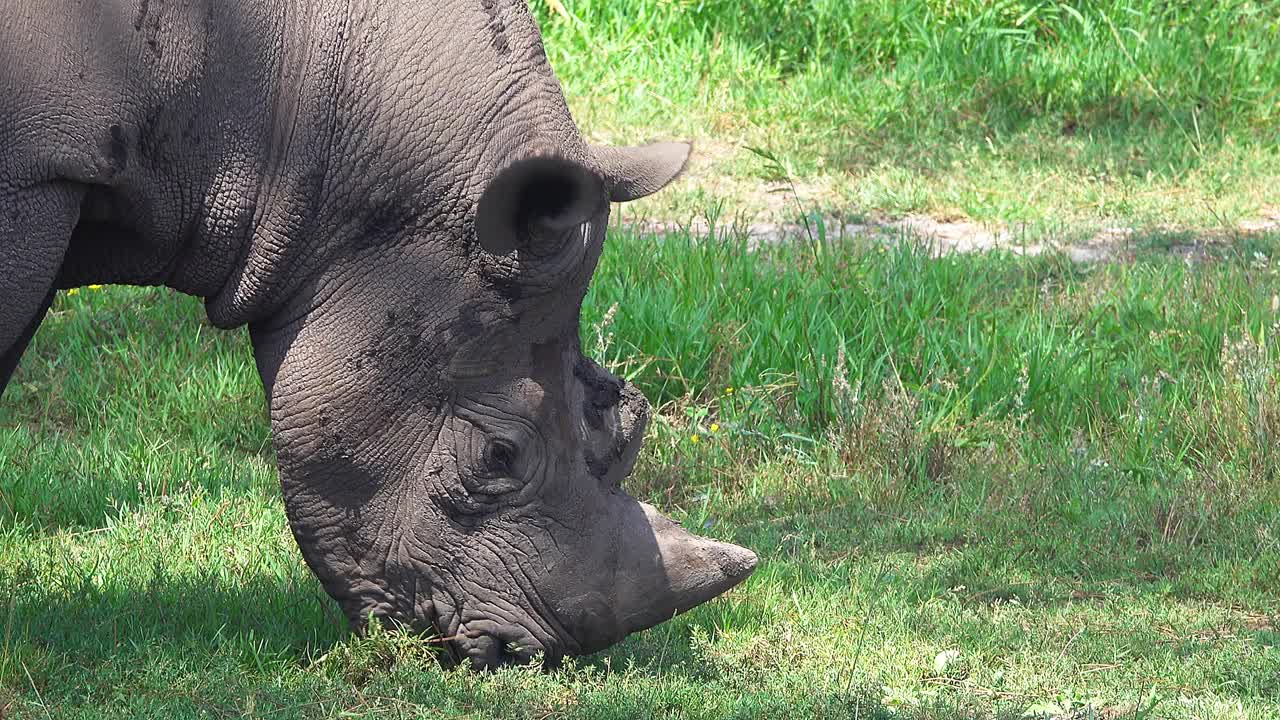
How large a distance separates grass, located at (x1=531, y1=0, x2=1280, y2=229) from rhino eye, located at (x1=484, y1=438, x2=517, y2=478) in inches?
215

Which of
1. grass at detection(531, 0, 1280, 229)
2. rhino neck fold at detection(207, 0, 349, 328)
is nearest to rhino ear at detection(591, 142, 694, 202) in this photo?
rhino neck fold at detection(207, 0, 349, 328)

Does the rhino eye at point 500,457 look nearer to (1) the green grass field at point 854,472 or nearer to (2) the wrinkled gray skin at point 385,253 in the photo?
(2) the wrinkled gray skin at point 385,253

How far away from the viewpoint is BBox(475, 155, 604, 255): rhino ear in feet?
12.6

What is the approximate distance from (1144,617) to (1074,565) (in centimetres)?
47

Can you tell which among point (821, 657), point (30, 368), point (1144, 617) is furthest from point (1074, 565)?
point (30, 368)

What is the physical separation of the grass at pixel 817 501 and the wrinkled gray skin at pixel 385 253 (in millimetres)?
290

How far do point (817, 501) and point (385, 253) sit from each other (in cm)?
Answer: 271

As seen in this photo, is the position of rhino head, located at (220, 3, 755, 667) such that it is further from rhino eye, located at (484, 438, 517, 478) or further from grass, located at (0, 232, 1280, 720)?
grass, located at (0, 232, 1280, 720)

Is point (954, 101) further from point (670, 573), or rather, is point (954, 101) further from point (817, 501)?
point (670, 573)

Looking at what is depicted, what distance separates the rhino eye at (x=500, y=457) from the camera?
421 centimetres

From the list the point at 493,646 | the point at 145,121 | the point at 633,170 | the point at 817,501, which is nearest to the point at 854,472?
the point at 817,501

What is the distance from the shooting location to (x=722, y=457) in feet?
21.6

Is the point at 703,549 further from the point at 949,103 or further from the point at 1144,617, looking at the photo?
the point at 949,103

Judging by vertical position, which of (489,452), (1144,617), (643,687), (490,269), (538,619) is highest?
(490,269)
